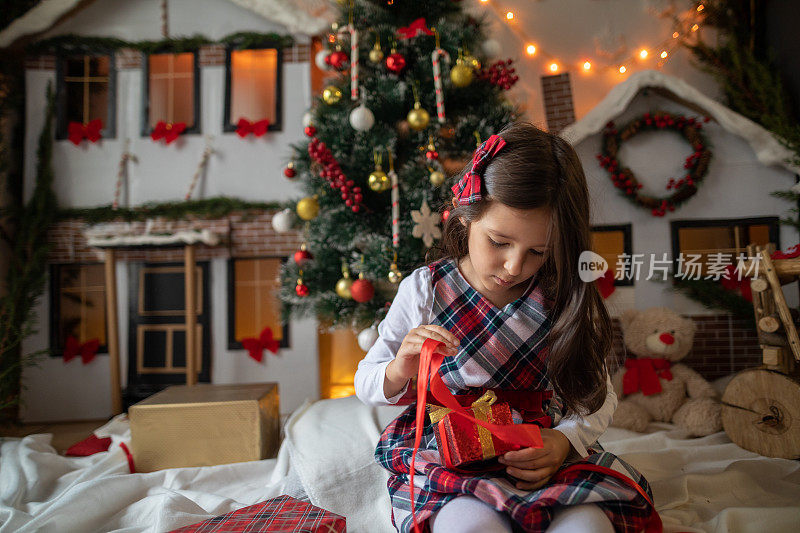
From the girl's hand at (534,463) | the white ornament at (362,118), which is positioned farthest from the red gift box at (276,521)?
the white ornament at (362,118)

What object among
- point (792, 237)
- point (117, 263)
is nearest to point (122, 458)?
point (117, 263)

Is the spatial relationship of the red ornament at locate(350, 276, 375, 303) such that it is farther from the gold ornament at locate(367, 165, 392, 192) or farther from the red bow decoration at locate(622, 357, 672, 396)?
the red bow decoration at locate(622, 357, 672, 396)

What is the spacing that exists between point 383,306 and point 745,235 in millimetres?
1341

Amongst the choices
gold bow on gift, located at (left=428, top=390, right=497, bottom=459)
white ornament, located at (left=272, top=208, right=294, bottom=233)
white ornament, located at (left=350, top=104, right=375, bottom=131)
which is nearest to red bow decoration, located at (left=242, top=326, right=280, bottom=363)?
white ornament, located at (left=272, top=208, right=294, bottom=233)

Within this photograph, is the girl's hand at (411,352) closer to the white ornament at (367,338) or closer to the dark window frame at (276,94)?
the white ornament at (367,338)

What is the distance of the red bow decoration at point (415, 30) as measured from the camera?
5.60 feet

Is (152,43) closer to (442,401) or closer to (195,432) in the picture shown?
(195,432)

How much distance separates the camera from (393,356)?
1.07m

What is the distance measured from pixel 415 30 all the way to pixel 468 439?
4.58 ft

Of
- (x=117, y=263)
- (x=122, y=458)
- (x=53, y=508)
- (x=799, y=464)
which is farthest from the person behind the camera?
(x=117, y=263)

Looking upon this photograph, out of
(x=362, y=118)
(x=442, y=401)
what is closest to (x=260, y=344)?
(x=362, y=118)

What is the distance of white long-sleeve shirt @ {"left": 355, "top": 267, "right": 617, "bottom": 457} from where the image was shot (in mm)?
990

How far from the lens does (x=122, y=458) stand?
164 centimetres

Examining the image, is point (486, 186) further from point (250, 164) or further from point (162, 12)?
point (162, 12)
